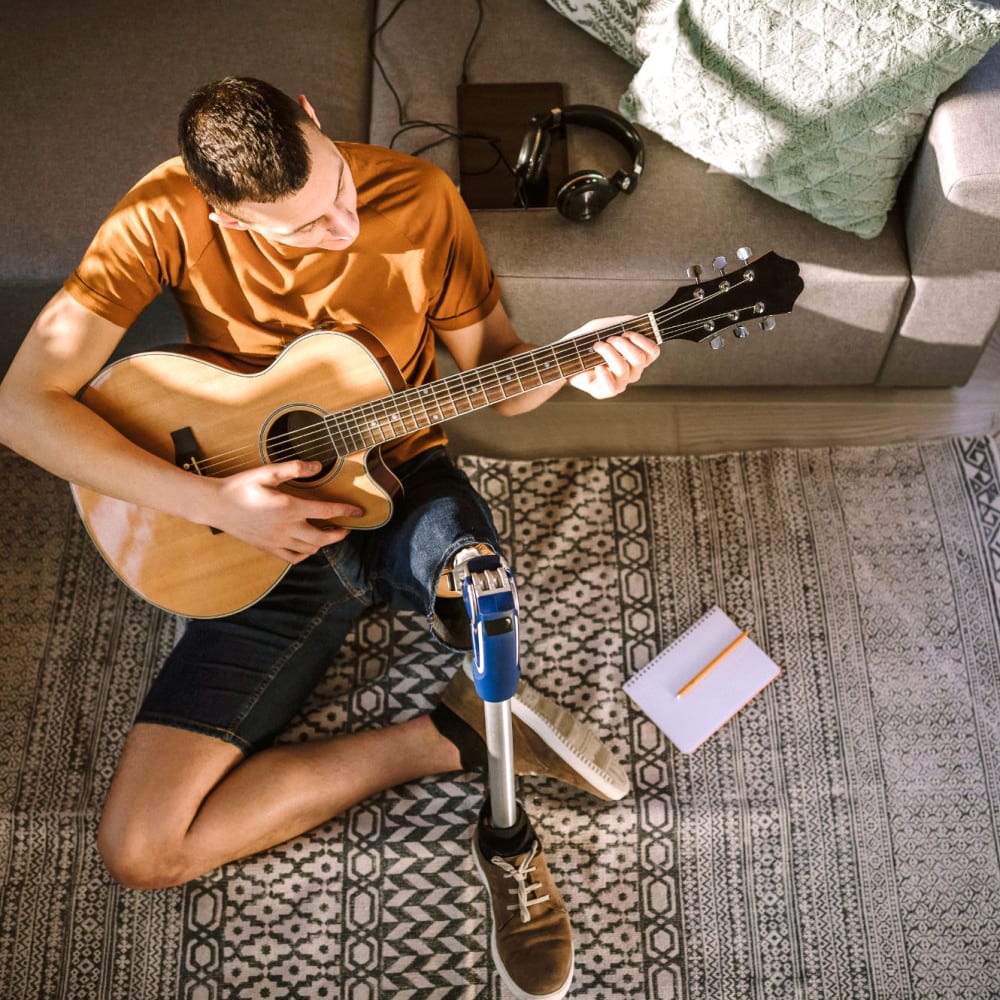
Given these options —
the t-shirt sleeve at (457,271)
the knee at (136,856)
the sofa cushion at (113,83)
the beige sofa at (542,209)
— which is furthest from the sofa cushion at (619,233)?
the knee at (136,856)

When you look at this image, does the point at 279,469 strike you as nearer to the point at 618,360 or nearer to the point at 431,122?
the point at 618,360

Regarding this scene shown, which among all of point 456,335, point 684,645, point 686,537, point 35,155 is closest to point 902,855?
point 684,645

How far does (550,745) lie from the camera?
64.7 inches

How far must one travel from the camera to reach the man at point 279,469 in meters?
1.27

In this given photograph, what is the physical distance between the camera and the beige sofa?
65.9 inches

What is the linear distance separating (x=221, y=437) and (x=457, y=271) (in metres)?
0.45

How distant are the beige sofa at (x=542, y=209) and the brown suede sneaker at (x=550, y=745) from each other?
695 millimetres

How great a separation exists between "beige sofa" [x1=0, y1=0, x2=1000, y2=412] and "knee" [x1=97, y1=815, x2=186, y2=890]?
90cm

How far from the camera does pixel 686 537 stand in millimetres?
1881

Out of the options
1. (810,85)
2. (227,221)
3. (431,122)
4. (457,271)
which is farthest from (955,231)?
(227,221)

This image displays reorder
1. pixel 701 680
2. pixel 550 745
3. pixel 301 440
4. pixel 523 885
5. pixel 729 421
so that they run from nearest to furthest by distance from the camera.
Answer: pixel 301 440, pixel 523 885, pixel 550 745, pixel 701 680, pixel 729 421

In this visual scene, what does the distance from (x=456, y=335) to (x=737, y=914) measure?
1093 millimetres

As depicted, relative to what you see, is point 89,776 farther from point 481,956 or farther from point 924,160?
point 924,160

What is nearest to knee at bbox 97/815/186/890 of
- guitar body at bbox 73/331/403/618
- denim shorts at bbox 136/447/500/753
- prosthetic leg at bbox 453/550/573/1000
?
denim shorts at bbox 136/447/500/753
